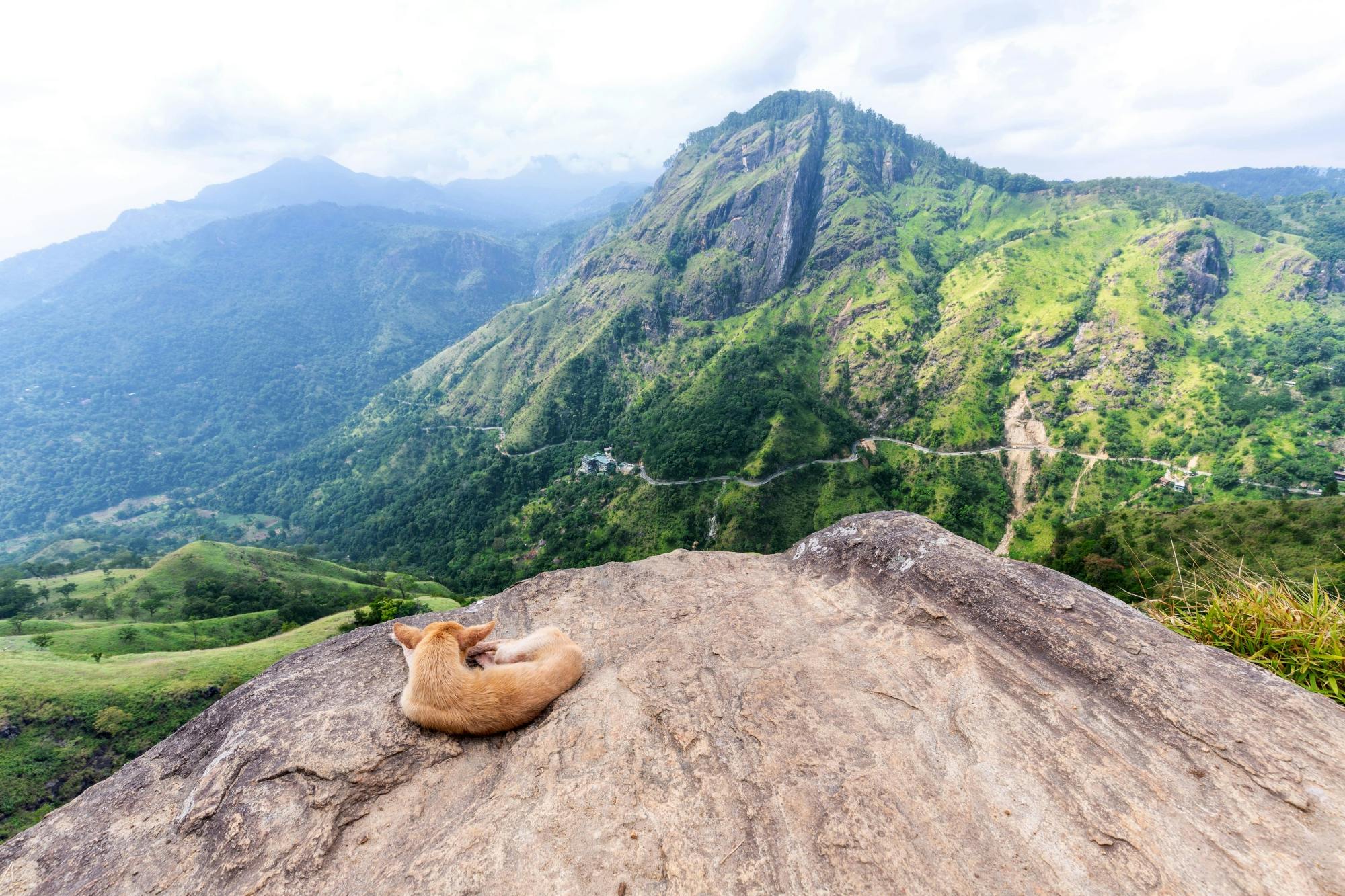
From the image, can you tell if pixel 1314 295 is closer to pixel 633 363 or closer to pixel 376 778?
pixel 633 363

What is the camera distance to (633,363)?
185 meters

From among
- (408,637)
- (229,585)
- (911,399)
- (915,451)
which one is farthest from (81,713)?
(911,399)

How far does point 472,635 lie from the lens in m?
9.14

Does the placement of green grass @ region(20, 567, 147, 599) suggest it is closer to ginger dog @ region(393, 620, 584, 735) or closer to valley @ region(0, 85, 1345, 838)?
valley @ region(0, 85, 1345, 838)

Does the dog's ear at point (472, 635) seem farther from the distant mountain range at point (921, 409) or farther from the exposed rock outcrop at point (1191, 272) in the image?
the exposed rock outcrop at point (1191, 272)

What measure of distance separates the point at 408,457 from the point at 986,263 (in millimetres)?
214977

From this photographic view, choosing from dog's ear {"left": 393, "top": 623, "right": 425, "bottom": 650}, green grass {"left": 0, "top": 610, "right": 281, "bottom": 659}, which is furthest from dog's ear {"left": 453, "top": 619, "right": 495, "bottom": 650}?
green grass {"left": 0, "top": 610, "right": 281, "bottom": 659}

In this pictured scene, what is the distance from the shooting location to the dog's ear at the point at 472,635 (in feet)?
29.4

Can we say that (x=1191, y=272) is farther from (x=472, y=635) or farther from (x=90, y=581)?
(x=90, y=581)

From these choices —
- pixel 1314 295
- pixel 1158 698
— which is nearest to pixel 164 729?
pixel 1158 698

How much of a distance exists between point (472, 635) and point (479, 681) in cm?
136

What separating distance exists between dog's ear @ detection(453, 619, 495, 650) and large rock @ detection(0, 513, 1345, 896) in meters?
1.38

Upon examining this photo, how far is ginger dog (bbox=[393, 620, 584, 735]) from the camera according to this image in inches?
308

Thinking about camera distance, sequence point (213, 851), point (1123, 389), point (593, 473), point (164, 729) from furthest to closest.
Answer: point (593, 473) → point (1123, 389) → point (164, 729) → point (213, 851)
